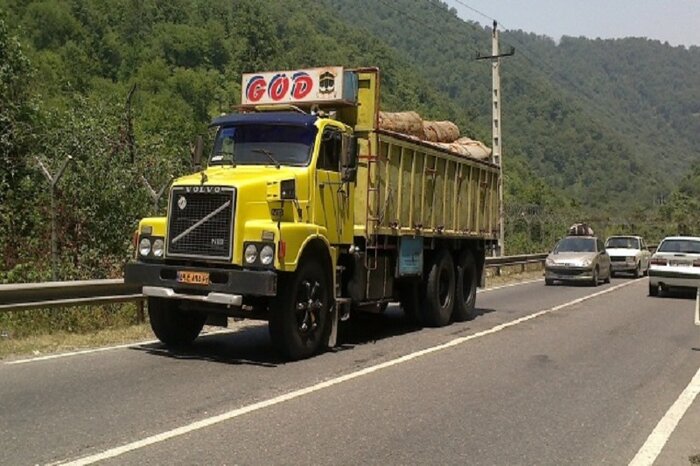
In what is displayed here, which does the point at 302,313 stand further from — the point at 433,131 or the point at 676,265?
the point at 676,265

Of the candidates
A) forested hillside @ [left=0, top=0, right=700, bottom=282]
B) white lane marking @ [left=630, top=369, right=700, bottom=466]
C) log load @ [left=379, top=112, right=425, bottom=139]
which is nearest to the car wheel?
log load @ [left=379, top=112, right=425, bottom=139]

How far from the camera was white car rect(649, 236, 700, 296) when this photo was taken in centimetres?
2028

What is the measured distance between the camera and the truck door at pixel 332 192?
1008 centimetres

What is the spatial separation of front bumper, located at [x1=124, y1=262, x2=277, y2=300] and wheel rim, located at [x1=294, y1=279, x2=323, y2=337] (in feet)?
2.59

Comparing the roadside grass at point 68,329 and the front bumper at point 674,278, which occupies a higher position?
the front bumper at point 674,278

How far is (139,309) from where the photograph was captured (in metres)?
12.2

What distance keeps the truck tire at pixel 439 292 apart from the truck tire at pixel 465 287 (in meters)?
0.32

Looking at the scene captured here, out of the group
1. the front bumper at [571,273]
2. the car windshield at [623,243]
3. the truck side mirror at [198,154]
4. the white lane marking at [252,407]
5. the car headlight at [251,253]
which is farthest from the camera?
the car windshield at [623,243]

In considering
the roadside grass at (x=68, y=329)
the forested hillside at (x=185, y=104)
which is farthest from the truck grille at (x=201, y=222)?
the forested hillside at (x=185, y=104)

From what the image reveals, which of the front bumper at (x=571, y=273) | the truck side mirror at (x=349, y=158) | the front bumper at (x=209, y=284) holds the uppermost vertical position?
the truck side mirror at (x=349, y=158)

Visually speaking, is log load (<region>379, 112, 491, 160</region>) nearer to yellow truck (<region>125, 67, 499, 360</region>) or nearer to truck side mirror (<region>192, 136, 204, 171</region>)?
yellow truck (<region>125, 67, 499, 360</region>)

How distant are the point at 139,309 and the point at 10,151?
7.16m

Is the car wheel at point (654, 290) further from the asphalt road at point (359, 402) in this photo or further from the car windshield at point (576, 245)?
the asphalt road at point (359, 402)

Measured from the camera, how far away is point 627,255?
30.2m
